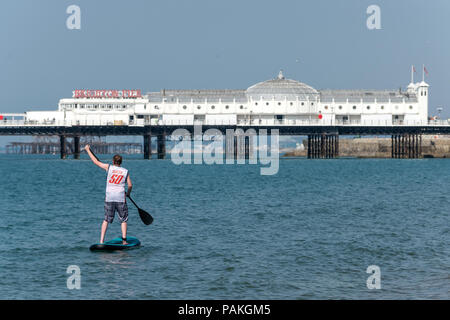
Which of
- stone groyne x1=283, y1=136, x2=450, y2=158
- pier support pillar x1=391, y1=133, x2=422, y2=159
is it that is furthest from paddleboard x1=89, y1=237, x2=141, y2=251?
stone groyne x1=283, y1=136, x2=450, y2=158

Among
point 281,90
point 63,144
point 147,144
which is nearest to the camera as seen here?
point 147,144

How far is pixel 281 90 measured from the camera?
123m

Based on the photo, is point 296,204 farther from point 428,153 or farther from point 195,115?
point 428,153

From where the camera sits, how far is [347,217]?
30625 millimetres

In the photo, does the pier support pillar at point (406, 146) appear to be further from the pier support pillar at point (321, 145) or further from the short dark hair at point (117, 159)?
the short dark hair at point (117, 159)

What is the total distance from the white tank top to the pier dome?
10329cm

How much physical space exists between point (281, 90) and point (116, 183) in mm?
105333

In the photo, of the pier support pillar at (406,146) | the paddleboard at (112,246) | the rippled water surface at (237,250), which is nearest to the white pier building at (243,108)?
the pier support pillar at (406,146)

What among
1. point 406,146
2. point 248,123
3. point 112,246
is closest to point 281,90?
point 248,123

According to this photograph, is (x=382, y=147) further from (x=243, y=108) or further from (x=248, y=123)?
(x=248, y=123)

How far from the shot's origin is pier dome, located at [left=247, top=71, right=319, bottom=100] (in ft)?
401

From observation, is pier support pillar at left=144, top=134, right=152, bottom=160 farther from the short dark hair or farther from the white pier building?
the short dark hair

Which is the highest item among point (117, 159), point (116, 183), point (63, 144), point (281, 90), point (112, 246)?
point (281, 90)

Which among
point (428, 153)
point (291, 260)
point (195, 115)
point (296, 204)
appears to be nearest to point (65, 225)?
point (291, 260)
